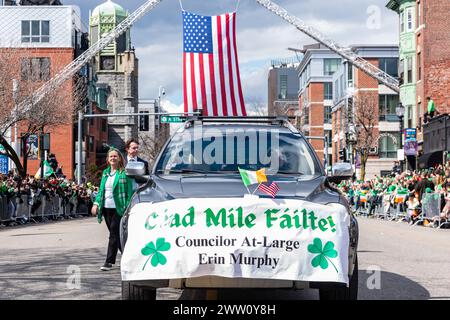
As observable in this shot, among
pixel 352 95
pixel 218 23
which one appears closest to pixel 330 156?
pixel 352 95

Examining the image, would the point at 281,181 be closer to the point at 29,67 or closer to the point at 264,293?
the point at 264,293

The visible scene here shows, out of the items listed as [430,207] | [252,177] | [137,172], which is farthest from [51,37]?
[252,177]

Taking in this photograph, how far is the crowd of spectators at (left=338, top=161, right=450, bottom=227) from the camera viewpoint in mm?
26266

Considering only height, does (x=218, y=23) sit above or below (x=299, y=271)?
above

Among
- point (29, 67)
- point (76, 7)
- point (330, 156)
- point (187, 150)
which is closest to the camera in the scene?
point (187, 150)

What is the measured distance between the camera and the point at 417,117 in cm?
5316

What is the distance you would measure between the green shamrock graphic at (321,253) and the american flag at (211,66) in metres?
7.51

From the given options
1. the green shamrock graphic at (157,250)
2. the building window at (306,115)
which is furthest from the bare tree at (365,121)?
the green shamrock graphic at (157,250)

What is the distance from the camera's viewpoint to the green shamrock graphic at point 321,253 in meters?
6.24

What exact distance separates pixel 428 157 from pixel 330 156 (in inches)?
2234

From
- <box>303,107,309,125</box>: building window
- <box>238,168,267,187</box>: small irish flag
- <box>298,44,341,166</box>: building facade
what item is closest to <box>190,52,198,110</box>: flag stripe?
<box>238,168,267,187</box>: small irish flag

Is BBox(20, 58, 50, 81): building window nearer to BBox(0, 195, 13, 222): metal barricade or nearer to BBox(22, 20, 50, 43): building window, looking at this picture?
BBox(22, 20, 50, 43): building window

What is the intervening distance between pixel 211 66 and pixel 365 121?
199ft

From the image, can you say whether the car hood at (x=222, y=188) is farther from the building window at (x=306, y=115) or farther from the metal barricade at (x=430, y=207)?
the building window at (x=306, y=115)
